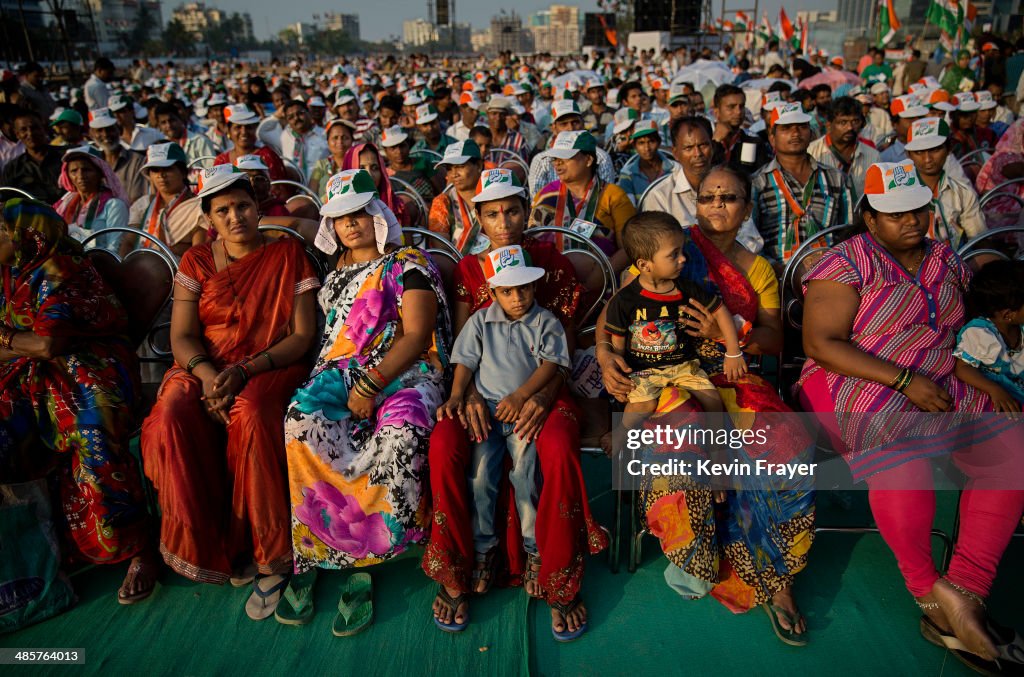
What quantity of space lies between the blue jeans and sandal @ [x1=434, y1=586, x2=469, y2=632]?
19cm

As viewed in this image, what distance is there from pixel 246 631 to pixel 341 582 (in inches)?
15.6

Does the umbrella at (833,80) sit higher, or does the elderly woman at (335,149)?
the umbrella at (833,80)

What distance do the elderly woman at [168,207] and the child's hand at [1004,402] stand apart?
3.95 m

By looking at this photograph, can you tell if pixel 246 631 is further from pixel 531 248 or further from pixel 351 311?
pixel 531 248

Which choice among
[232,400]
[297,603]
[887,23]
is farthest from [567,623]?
[887,23]

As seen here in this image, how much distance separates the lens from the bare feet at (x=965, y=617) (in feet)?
6.88

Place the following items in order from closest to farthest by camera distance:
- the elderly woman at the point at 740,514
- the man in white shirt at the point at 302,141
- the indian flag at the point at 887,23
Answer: the elderly woman at the point at 740,514 < the man in white shirt at the point at 302,141 < the indian flag at the point at 887,23

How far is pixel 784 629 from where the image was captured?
2.31 metres

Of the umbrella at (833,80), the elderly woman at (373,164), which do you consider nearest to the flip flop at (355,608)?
the elderly woman at (373,164)

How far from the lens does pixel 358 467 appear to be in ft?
8.32

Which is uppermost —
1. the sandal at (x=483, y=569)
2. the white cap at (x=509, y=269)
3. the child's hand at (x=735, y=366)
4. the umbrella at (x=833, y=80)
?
the umbrella at (x=833, y=80)

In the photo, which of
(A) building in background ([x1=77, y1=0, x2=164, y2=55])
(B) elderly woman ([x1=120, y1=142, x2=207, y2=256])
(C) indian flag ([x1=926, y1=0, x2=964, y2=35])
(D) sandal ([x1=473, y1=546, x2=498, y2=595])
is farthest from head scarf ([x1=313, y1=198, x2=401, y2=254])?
(A) building in background ([x1=77, y1=0, x2=164, y2=55])

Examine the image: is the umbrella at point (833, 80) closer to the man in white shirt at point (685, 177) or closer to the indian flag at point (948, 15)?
the indian flag at point (948, 15)

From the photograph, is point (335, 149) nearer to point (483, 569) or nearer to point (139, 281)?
point (139, 281)
